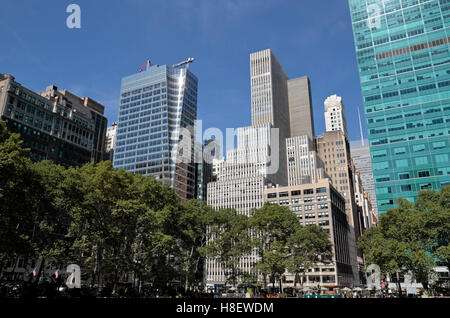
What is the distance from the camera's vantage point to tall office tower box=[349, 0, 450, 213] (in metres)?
117

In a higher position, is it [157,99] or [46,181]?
[157,99]

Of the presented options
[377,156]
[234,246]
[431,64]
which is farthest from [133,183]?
[431,64]

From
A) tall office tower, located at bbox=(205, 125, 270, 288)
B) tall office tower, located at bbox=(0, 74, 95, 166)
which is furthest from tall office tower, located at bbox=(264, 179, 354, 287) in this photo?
tall office tower, located at bbox=(0, 74, 95, 166)

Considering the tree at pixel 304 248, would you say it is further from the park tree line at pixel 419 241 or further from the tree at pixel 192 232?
the tree at pixel 192 232

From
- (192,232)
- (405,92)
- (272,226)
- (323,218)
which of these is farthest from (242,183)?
(192,232)

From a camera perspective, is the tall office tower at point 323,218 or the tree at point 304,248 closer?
the tree at point 304,248

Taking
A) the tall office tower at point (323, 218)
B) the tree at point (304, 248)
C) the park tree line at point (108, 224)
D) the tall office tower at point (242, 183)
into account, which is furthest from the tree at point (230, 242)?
the tall office tower at point (323, 218)

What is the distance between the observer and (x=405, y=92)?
415 feet

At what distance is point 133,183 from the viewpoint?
193 ft

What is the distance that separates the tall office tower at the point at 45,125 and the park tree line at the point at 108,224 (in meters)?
47.4

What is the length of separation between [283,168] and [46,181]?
157 m

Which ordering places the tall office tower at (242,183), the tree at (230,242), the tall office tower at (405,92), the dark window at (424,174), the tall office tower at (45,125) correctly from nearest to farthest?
the tree at (230,242) < the tall office tower at (45,125) < the dark window at (424,174) < the tall office tower at (405,92) < the tall office tower at (242,183)

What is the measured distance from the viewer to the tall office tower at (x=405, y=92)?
4621 inches

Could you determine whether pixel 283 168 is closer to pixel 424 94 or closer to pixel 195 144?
pixel 195 144
